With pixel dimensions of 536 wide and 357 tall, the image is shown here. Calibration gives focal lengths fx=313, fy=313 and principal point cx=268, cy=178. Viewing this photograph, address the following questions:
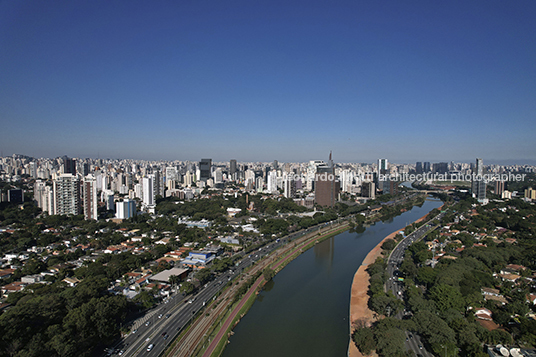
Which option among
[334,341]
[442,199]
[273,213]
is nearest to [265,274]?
[334,341]

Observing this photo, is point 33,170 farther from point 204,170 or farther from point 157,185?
point 204,170

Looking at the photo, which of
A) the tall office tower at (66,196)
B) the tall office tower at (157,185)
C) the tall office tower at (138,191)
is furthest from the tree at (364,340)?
the tall office tower at (157,185)

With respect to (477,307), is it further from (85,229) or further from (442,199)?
(442,199)

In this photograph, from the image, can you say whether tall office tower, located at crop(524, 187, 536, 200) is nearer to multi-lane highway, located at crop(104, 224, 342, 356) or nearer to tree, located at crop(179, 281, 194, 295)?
multi-lane highway, located at crop(104, 224, 342, 356)

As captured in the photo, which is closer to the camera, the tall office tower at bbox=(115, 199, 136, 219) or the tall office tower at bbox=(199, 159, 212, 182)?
the tall office tower at bbox=(115, 199, 136, 219)

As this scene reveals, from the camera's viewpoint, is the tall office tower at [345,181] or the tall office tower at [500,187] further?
the tall office tower at [345,181]

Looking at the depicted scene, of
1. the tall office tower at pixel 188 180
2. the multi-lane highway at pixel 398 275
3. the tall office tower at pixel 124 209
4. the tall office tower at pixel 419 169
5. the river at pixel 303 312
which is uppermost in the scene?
the tall office tower at pixel 419 169

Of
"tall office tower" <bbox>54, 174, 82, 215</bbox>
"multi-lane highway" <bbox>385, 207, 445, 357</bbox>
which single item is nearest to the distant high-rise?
"multi-lane highway" <bbox>385, 207, 445, 357</bbox>

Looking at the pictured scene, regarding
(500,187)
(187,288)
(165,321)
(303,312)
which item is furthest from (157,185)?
(500,187)

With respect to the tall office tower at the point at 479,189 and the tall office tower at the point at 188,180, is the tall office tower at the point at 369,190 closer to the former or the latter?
the tall office tower at the point at 479,189
